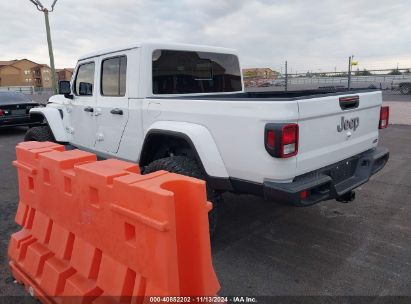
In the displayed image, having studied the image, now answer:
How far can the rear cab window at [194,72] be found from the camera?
400 centimetres

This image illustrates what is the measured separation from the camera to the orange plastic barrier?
1967 millimetres

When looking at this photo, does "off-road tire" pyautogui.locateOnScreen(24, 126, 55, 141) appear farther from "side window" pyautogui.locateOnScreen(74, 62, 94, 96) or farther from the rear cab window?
the rear cab window

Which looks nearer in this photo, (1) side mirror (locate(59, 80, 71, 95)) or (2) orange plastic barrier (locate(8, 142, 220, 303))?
(2) orange plastic barrier (locate(8, 142, 220, 303))

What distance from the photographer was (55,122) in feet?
18.6

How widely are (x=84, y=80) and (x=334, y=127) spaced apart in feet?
11.5

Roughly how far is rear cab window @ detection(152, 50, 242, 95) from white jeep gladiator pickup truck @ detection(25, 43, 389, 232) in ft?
0.04

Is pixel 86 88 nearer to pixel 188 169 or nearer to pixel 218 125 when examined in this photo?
pixel 188 169

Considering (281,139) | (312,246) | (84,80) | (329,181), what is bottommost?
(312,246)

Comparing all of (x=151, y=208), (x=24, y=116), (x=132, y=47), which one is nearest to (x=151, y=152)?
(x=132, y=47)

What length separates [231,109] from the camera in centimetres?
291

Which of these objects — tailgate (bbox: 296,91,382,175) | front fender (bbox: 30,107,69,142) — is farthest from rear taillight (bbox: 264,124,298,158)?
front fender (bbox: 30,107,69,142)

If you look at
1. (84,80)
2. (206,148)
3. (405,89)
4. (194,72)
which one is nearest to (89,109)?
(84,80)

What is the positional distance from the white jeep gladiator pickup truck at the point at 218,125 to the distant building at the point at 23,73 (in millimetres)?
64651

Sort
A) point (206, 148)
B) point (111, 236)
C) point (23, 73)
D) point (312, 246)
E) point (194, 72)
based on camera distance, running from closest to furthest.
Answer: point (111, 236) < point (206, 148) < point (312, 246) < point (194, 72) < point (23, 73)
